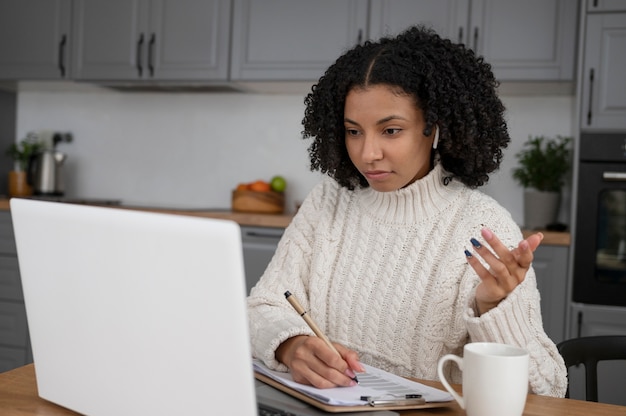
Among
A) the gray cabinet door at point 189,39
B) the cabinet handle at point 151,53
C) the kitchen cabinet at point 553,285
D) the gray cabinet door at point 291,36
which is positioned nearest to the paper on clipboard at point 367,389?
the kitchen cabinet at point 553,285

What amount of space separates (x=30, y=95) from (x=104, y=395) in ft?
11.5

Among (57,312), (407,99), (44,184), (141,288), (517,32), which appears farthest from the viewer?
(44,184)

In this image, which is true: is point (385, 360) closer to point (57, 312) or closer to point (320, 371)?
point (320, 371)

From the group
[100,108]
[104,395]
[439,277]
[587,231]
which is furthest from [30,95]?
[104,395]

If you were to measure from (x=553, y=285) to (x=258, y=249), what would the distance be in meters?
1.19

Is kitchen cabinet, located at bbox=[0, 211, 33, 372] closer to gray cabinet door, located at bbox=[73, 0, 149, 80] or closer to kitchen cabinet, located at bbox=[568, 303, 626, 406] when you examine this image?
gray cabinet door, located at bbox=[73, 0, 149, 80]

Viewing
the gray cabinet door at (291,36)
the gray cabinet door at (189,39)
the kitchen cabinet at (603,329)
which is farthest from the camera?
the gray cabinet door at (189,39)

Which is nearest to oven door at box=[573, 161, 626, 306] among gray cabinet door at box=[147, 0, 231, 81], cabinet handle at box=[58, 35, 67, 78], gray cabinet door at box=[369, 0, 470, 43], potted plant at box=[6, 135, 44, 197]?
gray cabinet door at box=[369, 0, 470, 43]

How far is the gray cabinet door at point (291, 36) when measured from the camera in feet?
9.98

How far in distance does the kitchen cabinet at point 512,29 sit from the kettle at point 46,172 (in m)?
1.84

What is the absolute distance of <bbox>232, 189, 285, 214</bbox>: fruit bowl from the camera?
3.26 meters

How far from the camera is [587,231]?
8.72 feet

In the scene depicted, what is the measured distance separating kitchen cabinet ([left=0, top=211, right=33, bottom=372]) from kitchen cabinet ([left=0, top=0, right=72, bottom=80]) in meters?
0.74

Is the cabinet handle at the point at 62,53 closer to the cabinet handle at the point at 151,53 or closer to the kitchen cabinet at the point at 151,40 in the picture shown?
the kitchen cabinet at the point at 151,40
